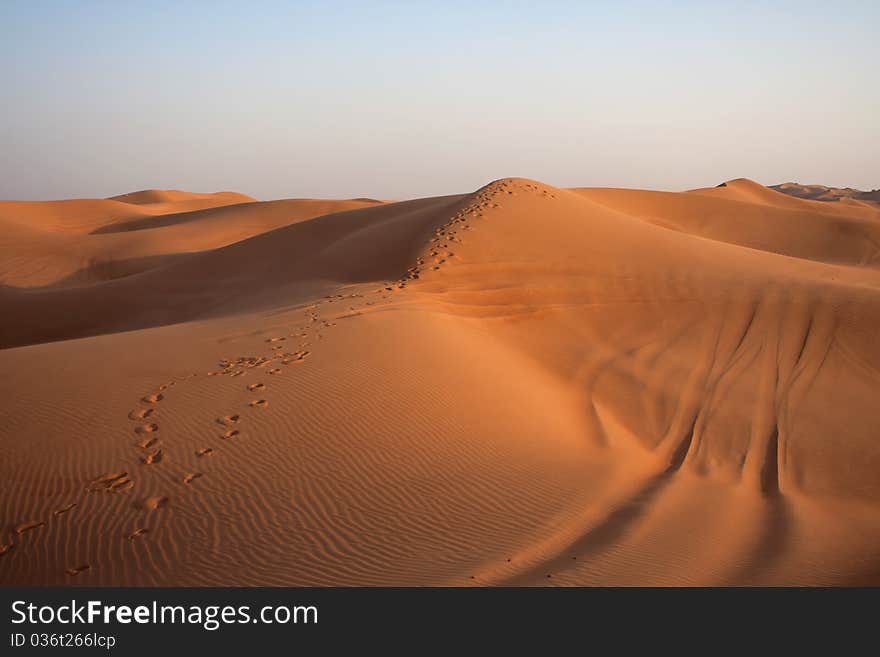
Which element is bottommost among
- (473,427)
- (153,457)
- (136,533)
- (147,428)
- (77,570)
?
(77,570)

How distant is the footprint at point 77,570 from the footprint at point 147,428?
68.6 inches

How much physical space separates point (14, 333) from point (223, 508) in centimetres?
1357

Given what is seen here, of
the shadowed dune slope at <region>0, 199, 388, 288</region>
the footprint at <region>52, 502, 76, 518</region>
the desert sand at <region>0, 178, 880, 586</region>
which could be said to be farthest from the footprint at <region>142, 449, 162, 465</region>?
the shadowed dune slope at <region>0, 199, 388, 288</region>

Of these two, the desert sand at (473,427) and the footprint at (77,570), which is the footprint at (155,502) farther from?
the footprint at (77,570)

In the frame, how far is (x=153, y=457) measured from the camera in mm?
5750

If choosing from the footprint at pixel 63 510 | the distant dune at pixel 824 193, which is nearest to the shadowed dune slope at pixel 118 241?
the footprint at pixel 63 510

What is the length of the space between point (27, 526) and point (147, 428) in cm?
144

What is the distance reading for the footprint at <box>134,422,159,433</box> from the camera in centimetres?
616

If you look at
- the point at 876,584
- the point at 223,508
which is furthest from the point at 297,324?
the point at 876,584

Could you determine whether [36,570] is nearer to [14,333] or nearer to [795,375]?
[795,375]

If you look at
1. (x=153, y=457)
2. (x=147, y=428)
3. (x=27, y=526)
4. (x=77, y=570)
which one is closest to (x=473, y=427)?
(x=153, y=457)

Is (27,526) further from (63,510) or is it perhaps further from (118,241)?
(118,241)

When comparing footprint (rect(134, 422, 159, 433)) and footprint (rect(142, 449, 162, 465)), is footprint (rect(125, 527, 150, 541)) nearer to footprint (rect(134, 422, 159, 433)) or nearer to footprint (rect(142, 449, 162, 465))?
footprint (rect(142, 449, 162, 465))

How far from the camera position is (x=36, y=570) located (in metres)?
4.57
